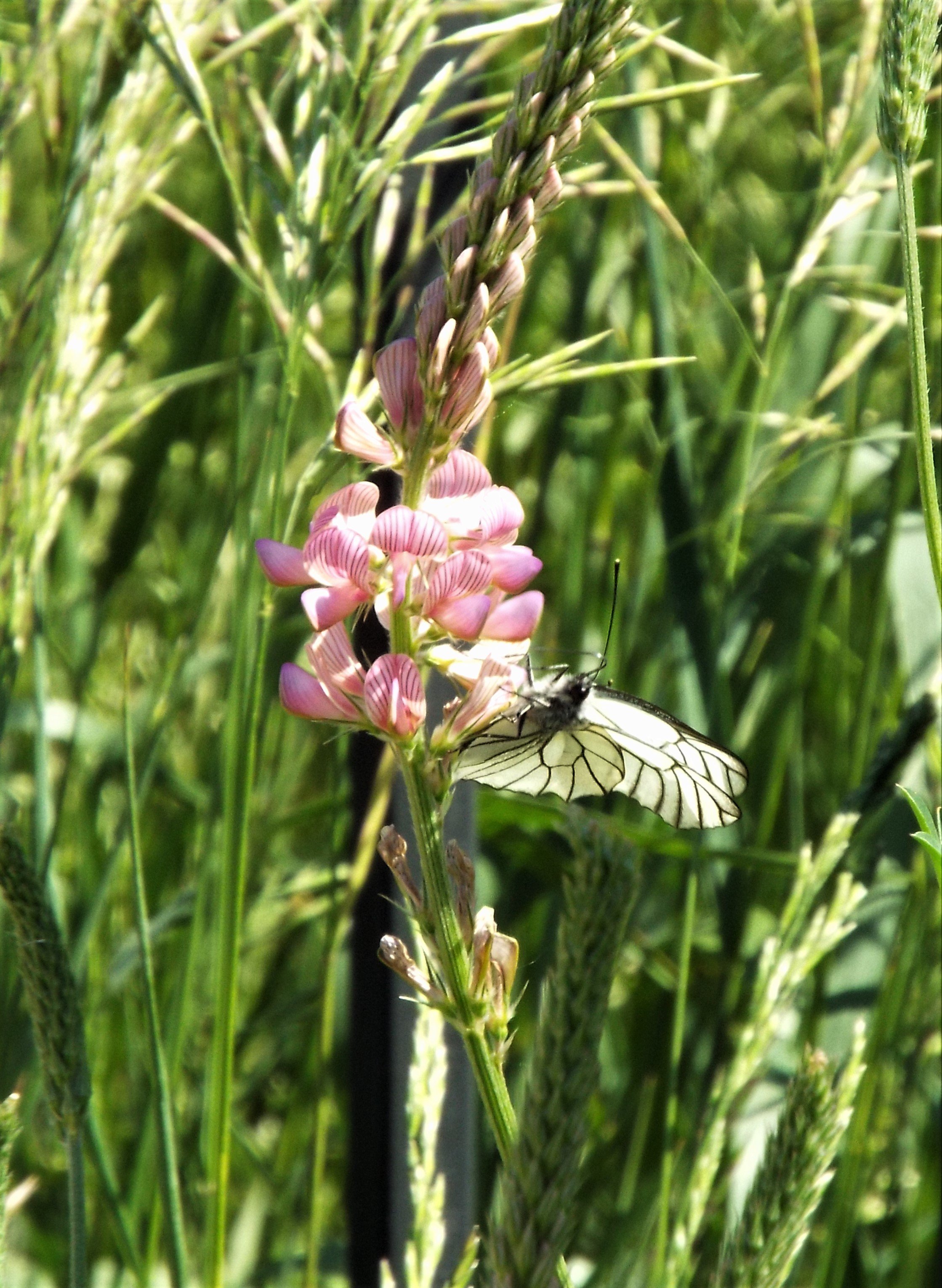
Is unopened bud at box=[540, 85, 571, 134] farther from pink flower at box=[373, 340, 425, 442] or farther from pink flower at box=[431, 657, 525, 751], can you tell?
pink flower at box=[431, 657, 525, 751]

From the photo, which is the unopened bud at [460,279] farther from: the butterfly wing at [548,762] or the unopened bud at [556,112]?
the butterfly wing at [548,762]

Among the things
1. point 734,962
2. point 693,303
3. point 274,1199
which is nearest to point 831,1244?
point 734,962

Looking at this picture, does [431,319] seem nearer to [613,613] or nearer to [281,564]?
[281,564]

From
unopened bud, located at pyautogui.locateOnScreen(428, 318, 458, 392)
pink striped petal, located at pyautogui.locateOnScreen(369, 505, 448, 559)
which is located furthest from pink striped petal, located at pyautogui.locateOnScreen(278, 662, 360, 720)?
unopened bud, located at pyautogui.locateOnScreen(428, 318, 458, 392)

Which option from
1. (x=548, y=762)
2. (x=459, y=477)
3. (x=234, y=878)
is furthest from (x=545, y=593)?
(x=459, y=477)

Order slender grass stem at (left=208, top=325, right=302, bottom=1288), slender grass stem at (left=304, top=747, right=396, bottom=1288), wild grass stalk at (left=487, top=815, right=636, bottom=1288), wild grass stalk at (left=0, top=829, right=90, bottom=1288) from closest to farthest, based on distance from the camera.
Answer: wild grass stalk at (left=487, top=815, right=636, bottom=1288) < wild grass stalk at (left=0, top=829, right=90, bottom=1288) < slender grass stem at (left=208, top=325, right=302, bottom=1288) < slender grass stem at (left=304, top=747, right=396, bottom=1288)

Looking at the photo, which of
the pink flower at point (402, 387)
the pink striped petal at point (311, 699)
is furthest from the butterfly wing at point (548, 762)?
the pink flower at point (402, 387)

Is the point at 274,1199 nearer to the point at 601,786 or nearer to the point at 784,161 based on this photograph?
the point at 601,786
